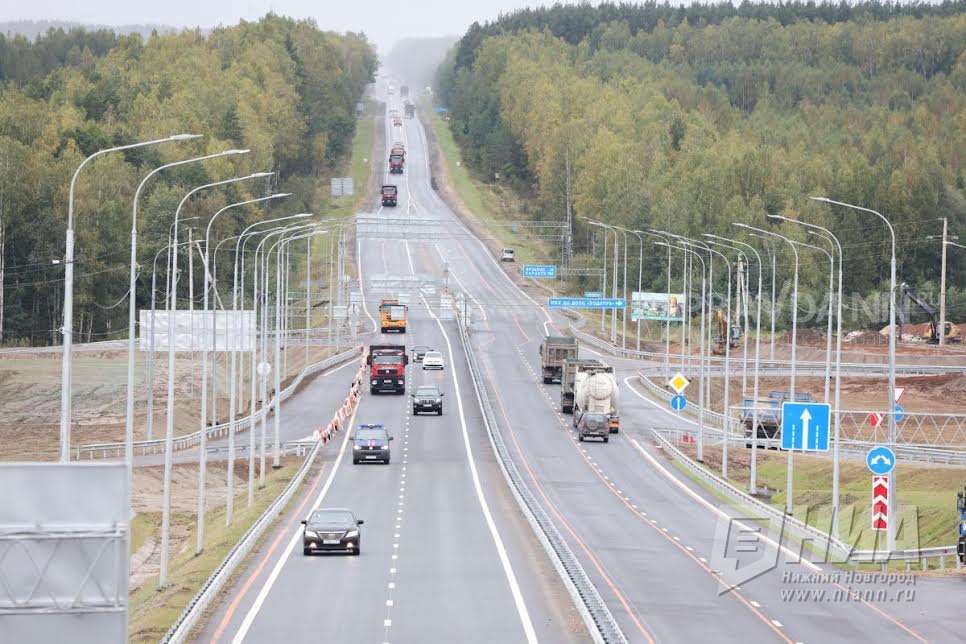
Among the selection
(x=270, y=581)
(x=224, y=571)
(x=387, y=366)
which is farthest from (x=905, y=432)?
(x=224, y=571)

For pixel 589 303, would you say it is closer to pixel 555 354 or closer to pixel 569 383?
pixel 555 354

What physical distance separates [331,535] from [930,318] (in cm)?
9262

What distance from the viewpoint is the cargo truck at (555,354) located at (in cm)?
10550

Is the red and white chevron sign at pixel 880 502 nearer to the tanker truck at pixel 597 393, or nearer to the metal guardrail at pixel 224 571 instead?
the metal guardrail at pixel 224 571

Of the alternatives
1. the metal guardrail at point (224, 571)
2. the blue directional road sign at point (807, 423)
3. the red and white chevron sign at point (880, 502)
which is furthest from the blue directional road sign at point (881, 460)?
the metal guardrail at point (224, 571)

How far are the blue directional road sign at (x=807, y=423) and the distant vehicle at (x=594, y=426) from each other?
2905 centimetres

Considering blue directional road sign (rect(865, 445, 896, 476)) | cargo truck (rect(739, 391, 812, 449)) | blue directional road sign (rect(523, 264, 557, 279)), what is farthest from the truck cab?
blue directional road sign (rect(865, 445, 896, 476))

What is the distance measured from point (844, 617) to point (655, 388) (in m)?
70.4

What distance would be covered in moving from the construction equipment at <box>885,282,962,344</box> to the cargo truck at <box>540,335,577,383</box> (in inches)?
1093

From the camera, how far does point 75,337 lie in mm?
134375

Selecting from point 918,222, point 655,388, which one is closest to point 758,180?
point 918,222

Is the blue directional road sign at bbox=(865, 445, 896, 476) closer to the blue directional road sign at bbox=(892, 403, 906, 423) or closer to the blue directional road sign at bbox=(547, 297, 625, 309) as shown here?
the blue directional road sign at bbox=(892, 403, 906, 423)

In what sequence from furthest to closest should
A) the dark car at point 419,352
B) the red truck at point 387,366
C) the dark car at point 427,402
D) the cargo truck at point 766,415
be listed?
the dark car at point 419,352, the red truck at point 387,366, the dark car at point 427,402, the cargo truck at point 766,415

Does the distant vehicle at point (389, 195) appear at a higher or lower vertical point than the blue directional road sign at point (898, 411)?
higher
